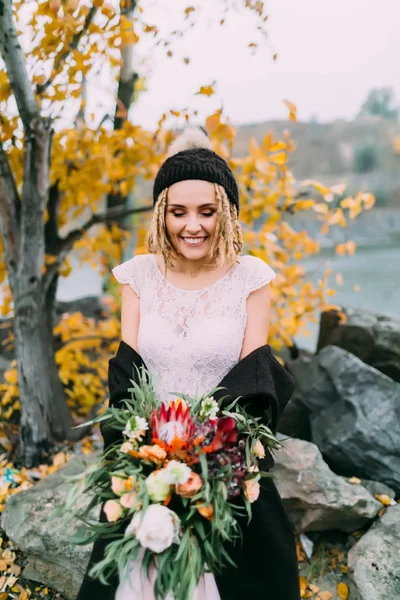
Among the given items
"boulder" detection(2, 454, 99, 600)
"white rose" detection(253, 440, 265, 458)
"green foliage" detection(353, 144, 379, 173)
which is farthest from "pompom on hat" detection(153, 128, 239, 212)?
"green foliage" detection(353, 144, 379, 173)

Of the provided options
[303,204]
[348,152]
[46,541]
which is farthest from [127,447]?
[348,152]

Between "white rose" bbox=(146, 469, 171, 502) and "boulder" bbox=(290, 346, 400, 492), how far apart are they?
1713 millimetres

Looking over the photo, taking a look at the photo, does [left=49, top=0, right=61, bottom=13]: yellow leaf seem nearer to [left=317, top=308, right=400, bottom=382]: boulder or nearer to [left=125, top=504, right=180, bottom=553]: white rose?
[left=125, top=504, right=180, bottom=553]: white rose

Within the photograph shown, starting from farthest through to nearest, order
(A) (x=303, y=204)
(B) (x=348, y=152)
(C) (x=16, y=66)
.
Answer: (B) (x=348, y=152) < (A) (x=303, y=204) < (C) (x=16, y=66)

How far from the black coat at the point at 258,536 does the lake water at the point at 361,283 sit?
4.81 meters

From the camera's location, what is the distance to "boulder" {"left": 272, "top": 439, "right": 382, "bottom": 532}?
7.81ft

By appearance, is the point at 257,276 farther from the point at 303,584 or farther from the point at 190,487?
the point at 303,584

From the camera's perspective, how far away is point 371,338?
3418 mm

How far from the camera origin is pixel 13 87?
245 centimetres

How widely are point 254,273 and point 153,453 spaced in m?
0.92

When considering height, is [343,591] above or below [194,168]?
below

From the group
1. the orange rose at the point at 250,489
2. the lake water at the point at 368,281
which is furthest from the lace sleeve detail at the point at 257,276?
the lake water at the point at 368,281

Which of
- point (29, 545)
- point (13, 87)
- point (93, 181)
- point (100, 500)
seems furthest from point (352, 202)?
point (29, 545)

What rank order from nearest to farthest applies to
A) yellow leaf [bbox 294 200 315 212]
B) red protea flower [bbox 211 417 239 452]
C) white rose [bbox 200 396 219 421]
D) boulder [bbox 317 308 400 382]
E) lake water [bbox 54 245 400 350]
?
red protea flower [bbox 211 417 239 452] → white rose [bbox 200 396 219 421] → yellow leaf [bbox 294 200 315 212] → boulder [bbox 317 308 400 382] → lake water [bbox 54 245 400 350]
